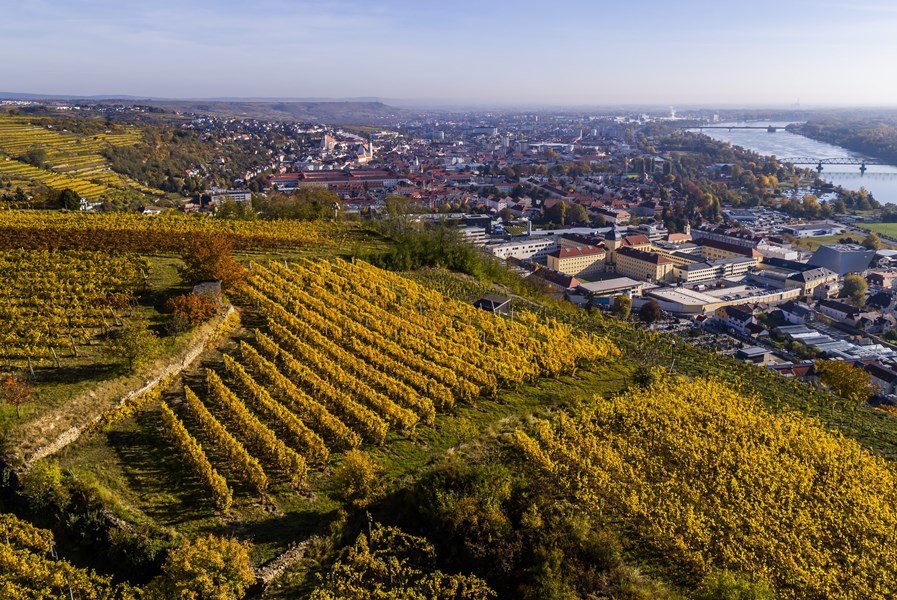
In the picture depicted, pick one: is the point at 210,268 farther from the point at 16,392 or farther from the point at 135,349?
the point at 16,392

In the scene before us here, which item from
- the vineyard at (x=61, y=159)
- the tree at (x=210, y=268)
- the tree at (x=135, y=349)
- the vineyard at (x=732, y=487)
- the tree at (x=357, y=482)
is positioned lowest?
the vineyard at (x=732, y=487)

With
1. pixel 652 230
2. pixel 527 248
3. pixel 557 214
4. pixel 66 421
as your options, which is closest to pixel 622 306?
pixel 527 248

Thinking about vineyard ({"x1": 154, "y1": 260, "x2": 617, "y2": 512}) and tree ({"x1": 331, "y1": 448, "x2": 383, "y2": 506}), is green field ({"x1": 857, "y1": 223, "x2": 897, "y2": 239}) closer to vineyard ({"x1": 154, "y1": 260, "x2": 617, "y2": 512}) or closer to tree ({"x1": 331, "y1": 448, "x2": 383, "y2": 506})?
vineyard ({"x1": 154, "y1": 260, "x2": 617, "y2": 512})

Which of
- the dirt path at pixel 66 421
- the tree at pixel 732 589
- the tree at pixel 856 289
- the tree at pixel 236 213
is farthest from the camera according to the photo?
the tree at pixel 856 289

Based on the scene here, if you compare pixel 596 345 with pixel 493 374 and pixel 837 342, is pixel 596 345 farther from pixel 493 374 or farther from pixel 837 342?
pixel 837 342

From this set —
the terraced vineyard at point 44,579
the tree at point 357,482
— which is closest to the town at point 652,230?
the tree at point 357,482

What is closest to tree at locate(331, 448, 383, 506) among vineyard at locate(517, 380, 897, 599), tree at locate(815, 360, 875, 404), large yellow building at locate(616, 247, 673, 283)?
vineyard at locate(517, 380, 897, 599)

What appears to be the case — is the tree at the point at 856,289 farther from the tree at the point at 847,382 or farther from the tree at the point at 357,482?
the tree at the point at 357,482
